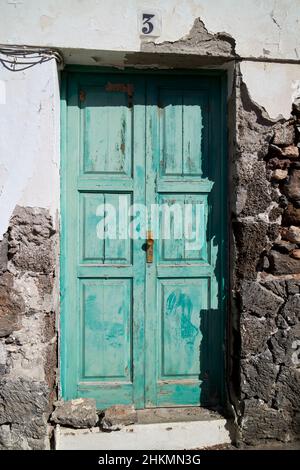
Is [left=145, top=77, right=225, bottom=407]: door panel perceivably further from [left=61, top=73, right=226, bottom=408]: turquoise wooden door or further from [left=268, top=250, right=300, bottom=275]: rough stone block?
[left=268, top=250, right=300, bottom=275]: rough stone block

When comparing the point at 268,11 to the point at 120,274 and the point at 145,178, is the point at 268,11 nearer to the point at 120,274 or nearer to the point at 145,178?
the point at 145,178

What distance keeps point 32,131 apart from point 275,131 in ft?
4.91

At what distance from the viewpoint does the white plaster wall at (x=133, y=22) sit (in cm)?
264

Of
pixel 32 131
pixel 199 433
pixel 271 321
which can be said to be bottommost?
pixel 199 433

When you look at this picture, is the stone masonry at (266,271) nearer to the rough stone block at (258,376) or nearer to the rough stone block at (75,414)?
the rough stone block at (258,376)

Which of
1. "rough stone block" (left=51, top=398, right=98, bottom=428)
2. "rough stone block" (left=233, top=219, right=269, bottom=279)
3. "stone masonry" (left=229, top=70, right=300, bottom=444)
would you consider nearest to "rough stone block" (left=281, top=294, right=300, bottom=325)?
"stone masonry" (left=229, top=70, right=300, bottom=444)

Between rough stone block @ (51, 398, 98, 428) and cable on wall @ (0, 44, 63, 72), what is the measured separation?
6.78 ft

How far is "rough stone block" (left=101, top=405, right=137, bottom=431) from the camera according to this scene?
2713mm

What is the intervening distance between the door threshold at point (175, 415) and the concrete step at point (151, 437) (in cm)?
5

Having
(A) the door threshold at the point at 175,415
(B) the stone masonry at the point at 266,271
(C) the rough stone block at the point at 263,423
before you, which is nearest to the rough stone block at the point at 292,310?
(B) the stone masonry at the point at 266,271

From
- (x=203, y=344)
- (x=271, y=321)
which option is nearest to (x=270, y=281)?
(x=271, y=321)

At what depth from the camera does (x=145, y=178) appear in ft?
9.60

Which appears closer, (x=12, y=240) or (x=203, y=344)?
(x=12, y=240)

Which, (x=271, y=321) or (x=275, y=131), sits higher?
(x=275, y=131)
